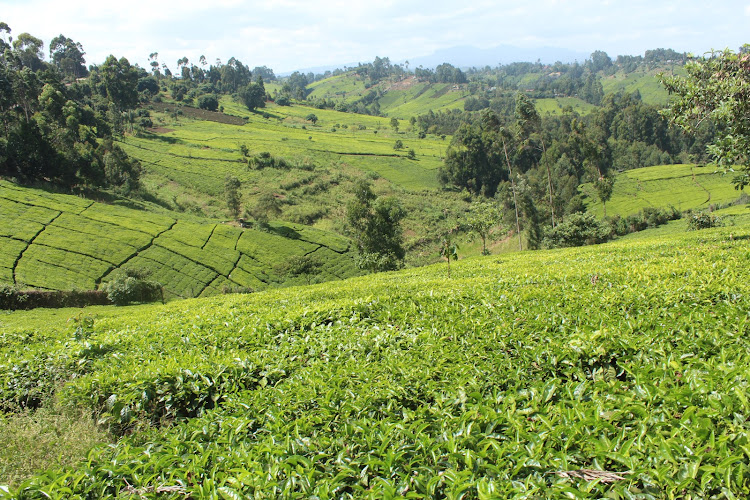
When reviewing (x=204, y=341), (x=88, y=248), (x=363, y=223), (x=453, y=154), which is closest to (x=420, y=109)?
(x=453, y=154)

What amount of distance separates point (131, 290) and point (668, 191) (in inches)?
3130

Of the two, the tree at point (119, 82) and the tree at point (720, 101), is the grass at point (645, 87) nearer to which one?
the tree at point (119, 82)

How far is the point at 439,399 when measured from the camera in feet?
13.1

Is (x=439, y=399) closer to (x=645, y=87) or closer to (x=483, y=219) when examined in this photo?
(x=483, y=219)

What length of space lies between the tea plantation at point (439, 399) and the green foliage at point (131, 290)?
82.2 feet

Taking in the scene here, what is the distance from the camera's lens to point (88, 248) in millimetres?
36500

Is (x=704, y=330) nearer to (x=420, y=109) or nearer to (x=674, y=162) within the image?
(x=674, y=162)

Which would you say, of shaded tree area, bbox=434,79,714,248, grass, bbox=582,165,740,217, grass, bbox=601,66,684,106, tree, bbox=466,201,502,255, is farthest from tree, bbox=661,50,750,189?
grass, bbox=601,66,684,106

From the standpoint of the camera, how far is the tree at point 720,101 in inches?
470

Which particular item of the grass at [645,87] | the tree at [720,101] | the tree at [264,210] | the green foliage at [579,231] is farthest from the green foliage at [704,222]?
the grass at [645,87]

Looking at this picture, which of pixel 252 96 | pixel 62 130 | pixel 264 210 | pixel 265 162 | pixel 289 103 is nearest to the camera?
pixel 62 130

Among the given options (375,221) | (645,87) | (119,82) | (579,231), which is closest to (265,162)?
(119,82)

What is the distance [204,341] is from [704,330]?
7079 millimetres

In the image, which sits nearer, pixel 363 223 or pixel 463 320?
pixel 463 320
